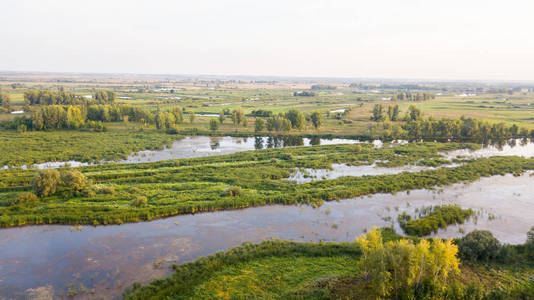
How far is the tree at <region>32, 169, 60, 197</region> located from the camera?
3139 cm

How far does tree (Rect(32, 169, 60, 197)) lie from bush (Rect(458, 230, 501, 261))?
3738cm

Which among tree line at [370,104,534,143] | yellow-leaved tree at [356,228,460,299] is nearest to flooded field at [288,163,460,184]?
tree line at [370,104,534,143]

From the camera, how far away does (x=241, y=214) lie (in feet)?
98.9

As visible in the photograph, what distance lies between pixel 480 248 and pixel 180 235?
2254 cm

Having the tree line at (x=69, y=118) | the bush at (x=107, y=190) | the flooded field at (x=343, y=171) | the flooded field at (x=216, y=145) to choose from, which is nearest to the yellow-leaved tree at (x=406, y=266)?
the flooded field at (x=343, y=171)

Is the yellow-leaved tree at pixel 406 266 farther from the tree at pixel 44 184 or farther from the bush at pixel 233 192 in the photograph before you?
the tree at pixel 44 184

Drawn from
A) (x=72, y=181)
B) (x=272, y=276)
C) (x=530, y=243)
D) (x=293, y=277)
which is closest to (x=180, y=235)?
(x=272, y=276)

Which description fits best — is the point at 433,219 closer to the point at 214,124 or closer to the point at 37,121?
the point at 214,124

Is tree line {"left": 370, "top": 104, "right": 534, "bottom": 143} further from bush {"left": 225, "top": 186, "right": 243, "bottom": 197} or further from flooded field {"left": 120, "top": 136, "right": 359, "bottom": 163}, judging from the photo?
bush {"left": 225, "top": 186, "right": 243, "bottom": 197}

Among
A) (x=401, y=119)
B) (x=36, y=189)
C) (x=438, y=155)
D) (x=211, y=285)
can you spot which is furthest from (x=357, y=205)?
(x=401, y=119)

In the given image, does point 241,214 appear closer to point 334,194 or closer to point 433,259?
point 334,194

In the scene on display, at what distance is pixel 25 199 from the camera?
3008 centimetres

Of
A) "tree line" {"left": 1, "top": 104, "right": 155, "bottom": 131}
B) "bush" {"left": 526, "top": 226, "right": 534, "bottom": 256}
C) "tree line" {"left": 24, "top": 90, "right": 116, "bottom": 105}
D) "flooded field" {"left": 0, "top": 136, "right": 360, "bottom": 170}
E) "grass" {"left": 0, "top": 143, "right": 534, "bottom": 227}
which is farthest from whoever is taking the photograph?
"tree line" {"left": 24, "top": 90, "right": 116, "bottom": 105}

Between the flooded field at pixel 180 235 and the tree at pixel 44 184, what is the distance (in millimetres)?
5910
